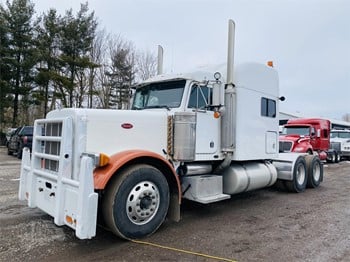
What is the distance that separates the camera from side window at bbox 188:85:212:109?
564 cm

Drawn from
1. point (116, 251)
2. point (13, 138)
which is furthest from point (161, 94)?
point (13, 138)

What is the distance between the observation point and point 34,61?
27438 millimetres

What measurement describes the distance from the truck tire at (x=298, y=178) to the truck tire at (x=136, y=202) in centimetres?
492

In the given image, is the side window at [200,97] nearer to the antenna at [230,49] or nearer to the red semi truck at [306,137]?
the antenna at [230,49]

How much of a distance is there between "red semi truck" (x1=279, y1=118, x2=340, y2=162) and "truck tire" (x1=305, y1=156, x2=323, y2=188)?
8.76ft

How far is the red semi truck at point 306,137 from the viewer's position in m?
12.9

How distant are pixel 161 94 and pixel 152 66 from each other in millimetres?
26144

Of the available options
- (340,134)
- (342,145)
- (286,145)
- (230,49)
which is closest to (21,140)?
(286,145)

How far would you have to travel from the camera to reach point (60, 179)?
13.5 ft

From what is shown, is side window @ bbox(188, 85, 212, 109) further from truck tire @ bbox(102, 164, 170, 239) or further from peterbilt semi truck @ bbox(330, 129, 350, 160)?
peterbilt semi truck @ bbox(330, 129, 350, 160)

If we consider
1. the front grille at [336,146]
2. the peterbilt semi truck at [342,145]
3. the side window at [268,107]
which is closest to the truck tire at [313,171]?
the side window at [268,107]

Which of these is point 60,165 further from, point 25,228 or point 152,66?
point 152,66

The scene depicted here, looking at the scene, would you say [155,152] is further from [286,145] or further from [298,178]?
[286,145]

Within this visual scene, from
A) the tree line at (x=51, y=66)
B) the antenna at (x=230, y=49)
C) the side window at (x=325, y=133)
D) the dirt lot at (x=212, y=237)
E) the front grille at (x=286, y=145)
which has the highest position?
the tree line at (x=51, y=66)
